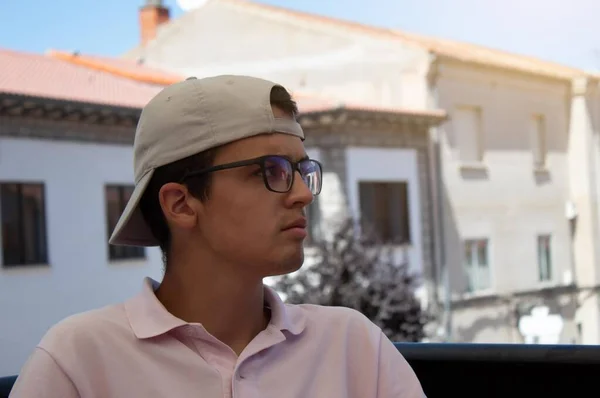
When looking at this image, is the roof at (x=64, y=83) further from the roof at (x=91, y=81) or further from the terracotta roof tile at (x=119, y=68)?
the terracotta roof tile at (x=119, y=68)

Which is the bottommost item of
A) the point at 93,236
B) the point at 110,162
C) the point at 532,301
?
the point at 532,301

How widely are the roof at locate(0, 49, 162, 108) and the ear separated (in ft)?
30.1

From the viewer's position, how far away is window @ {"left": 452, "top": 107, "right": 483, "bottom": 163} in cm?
1491

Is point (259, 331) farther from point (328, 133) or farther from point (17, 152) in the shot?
point (328, 133)

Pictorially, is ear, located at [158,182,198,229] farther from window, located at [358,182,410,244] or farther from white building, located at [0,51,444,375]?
window, located at [358,182,410,244]

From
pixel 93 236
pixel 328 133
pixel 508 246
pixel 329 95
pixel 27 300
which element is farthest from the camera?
pixel 508 246

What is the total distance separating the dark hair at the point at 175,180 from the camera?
1161 mm

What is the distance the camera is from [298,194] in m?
1.17

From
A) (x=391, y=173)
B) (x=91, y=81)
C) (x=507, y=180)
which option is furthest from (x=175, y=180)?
(x=507, y=180)

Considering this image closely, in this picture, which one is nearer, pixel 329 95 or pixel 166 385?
pixel 166 385

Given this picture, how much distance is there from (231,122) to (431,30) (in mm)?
17113

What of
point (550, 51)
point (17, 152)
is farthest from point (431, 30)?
point (17, 152)

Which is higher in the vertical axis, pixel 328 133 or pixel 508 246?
pixel 328 133

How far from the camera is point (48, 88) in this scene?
11.0 meters
